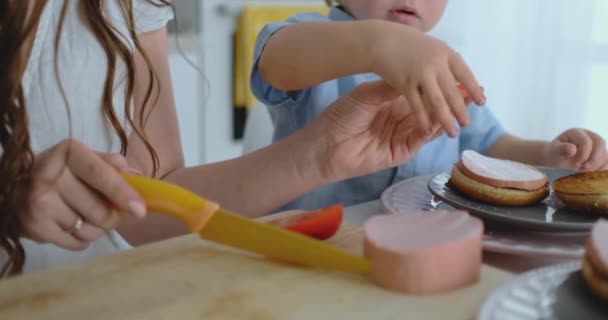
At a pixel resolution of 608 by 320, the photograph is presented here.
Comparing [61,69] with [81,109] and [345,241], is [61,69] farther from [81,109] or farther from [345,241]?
[345,241]

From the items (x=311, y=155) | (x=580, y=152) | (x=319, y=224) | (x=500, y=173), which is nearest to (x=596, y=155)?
(x=580, y=152)

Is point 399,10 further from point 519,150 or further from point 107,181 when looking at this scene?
point 107,181

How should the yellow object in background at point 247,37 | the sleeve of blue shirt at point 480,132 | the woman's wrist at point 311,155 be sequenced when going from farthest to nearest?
the yellow object in background at point 247,37 → the sleeve of blue shirt at point 480,132 → the woman's wrist at point 311,155

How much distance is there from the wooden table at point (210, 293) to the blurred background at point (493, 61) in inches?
69.4

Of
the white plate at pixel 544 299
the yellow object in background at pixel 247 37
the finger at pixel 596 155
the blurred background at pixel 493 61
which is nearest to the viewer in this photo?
the white plate at pixel 544 299

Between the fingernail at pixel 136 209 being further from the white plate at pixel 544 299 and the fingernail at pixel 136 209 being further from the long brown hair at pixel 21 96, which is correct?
the white plate at pixel 544 299

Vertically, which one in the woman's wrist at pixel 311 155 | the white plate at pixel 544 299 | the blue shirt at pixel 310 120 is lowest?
the blue shirt at pixel 310 120

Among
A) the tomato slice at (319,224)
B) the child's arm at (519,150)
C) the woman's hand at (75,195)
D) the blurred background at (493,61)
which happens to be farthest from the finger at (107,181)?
the blurred background at (493,61)

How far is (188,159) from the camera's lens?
2531mm

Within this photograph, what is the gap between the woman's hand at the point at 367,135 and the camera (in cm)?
77

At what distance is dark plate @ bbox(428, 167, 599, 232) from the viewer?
633mm

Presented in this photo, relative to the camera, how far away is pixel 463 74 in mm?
633

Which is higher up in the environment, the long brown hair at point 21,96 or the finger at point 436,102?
the finger at point 436,102

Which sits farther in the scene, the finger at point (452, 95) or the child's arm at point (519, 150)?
the child's arm at point (519, 150)
